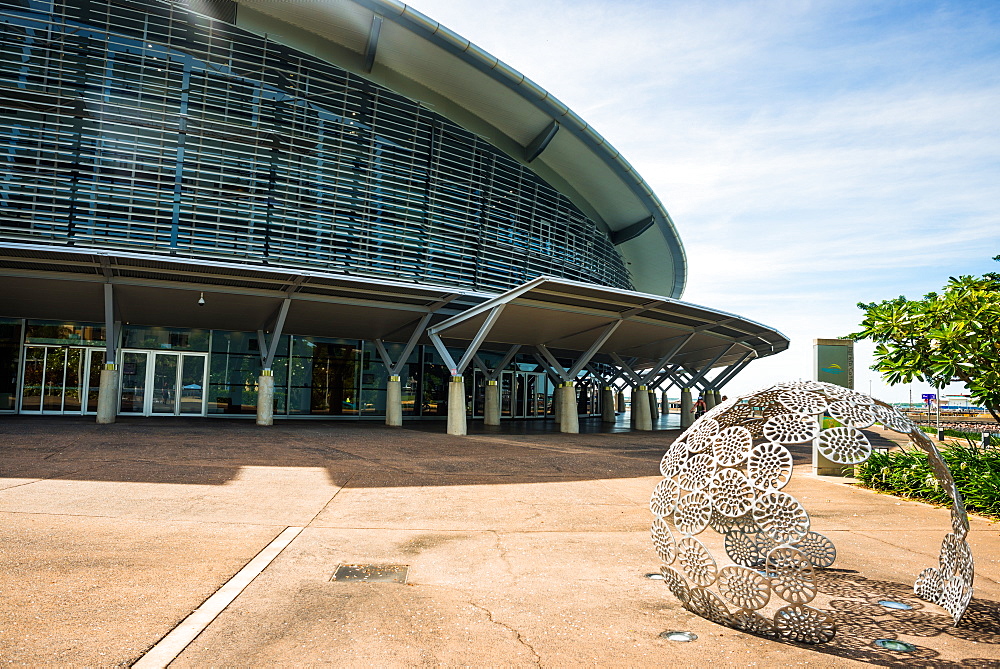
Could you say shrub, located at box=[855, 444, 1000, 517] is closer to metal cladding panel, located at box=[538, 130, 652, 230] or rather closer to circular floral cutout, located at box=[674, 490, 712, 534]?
circular floral cutout, located at box=[674, 490, 712, 534]

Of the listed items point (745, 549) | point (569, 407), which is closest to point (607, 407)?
point (569, 407)

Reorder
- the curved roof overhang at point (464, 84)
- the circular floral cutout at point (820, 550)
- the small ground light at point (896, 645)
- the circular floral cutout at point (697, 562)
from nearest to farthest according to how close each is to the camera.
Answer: the small ground light at point (896, 645) → the circular floral cutout at point (697, 562) → the circular floral cutout at point (820, 550) → the curved roof overhang at point (464, 84)

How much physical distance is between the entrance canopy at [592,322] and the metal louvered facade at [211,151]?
500 cm

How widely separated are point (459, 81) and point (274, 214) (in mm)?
9544

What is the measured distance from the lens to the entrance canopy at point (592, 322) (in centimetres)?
1852

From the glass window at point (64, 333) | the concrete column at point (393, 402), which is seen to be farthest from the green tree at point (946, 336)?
the glass window at point (64, 333)

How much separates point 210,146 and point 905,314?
870 inches

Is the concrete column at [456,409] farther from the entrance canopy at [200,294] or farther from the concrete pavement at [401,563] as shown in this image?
the concrete pavement at [401,563]

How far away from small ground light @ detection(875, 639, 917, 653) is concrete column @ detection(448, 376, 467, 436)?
16090mm

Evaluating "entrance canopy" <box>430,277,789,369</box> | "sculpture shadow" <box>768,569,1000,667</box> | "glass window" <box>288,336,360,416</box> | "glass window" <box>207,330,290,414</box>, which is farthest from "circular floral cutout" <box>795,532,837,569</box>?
"glass window" <box>288,336,360,416</box>

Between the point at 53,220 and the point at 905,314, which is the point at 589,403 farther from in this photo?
the point at 905,314

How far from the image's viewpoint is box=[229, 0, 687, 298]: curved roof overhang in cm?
2292

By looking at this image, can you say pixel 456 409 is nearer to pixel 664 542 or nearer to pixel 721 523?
pixel 721 523

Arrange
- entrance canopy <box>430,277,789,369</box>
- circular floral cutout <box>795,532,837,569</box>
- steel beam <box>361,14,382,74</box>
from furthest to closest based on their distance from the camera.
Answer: steel beam <box>361,14,382,74</box> → entrance canopy <box>430,277,789,369</box> → circular floral cutout <box>795,532,837,569</box>
